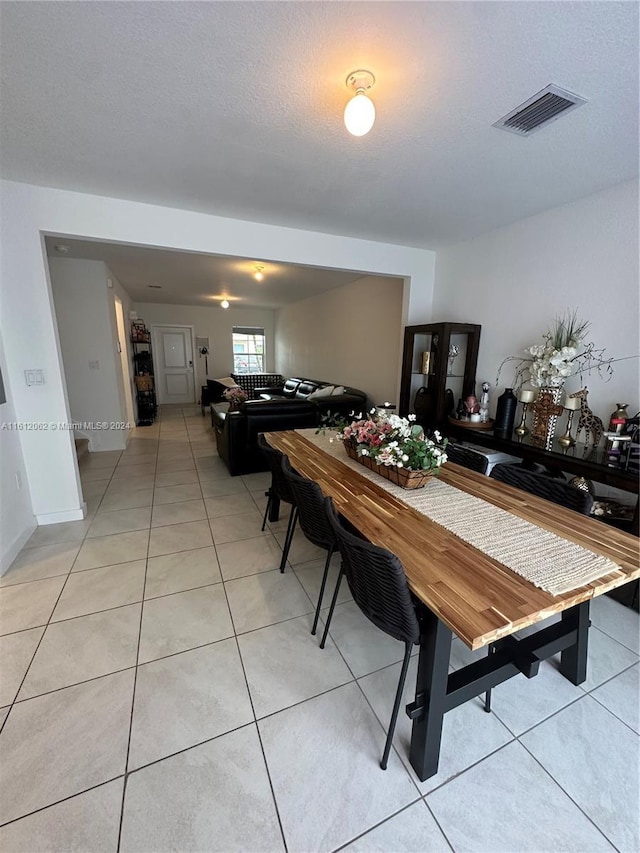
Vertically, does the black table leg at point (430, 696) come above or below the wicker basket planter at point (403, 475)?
below

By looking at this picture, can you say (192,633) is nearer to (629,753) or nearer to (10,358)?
(629,753)

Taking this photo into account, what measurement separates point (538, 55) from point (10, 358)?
3.41 meters

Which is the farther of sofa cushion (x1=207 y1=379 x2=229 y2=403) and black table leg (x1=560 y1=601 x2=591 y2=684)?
sofa cushion (x1=207 y1=379 x2=229 y2=403)

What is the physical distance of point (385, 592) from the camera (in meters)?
1.12

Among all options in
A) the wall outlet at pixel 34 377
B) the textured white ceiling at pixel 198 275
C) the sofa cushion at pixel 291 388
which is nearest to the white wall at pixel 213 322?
the textured white ceiling at pixel 198 275

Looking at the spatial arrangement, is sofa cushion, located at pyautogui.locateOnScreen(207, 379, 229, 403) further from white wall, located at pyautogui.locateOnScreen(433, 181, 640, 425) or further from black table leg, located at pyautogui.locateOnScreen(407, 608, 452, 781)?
black table leg, located at pyautogui.locateOnScreen(407, 608, 452, 781)

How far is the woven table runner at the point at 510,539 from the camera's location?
42.4 inches

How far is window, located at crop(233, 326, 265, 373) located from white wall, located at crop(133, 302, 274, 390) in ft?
0.54

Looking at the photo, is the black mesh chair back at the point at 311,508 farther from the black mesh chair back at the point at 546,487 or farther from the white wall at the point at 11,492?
the white wall at the point at 11,492

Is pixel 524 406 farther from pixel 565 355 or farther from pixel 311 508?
pixel 311 508

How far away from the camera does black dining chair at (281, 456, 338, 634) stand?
5.14 ft

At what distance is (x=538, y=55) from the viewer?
1233 mm

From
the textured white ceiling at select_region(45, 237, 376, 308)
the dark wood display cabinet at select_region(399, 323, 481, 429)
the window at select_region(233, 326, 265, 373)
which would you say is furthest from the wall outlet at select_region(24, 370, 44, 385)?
the window at select_region(233, 326, 265, 373)

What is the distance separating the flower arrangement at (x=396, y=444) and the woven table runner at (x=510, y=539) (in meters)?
0.14
